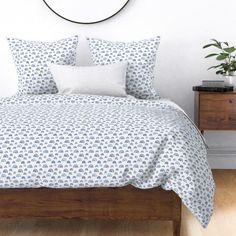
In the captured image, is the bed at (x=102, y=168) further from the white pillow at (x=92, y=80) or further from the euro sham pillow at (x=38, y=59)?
the euro sham pillow at (x=38, y=59)

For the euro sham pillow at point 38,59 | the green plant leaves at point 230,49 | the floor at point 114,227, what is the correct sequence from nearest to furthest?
the floor at point 114,227 < the euro sham pillow at point 38,59 < the green plant leaves at point 230,49

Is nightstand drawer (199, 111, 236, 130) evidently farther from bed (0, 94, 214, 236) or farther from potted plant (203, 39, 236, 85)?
bed (0, 94, 214, 236)

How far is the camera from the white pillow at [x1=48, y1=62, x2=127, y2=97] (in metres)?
3.37

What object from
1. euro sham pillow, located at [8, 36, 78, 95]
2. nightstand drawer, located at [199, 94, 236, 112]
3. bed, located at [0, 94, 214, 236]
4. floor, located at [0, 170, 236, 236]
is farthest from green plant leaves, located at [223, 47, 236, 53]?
bed, located at [0, 94, 214, 236]

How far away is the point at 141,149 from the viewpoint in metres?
2.31

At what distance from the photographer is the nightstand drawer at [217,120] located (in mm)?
3660

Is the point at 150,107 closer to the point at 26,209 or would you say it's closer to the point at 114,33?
the point at 26,209

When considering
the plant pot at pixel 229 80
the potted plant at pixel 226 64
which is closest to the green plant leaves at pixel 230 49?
the potted plant at pixel 226 64

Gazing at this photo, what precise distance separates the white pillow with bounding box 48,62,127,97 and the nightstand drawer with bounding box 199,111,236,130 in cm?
62

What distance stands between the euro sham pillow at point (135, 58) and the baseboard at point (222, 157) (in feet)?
2.65

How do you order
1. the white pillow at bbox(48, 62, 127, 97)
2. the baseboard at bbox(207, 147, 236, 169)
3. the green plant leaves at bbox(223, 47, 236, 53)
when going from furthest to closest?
the baseboard at bbox(207, 147, 236, 169) → the green plant leaves at bbox(223, 47, 236, 53) → the white pillow at bbox(48, 62, 127, 97)

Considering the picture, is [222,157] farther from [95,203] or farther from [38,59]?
[95,203]

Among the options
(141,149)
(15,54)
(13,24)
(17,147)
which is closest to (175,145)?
(141,149)

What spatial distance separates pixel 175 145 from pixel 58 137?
52cm
